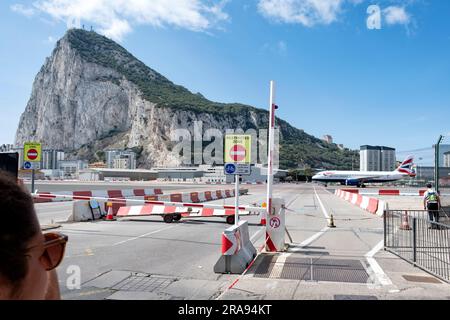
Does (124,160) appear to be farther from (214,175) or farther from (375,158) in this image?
(375,158)

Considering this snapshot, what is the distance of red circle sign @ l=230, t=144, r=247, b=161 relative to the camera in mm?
9555

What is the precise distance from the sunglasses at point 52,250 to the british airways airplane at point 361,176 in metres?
86.9

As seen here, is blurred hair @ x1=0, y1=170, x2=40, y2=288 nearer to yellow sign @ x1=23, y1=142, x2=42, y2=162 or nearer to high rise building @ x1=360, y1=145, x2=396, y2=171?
yellow sign @ x1=23, y1=142, x2=42, y2=162

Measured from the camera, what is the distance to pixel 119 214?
15953mm

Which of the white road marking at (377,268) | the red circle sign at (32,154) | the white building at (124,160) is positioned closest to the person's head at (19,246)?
the white road marking at (377,268)

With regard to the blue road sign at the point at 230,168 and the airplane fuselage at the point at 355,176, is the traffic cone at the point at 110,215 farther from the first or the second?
the airplane fuselage at the point at 355,176

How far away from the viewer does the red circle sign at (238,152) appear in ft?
31.3

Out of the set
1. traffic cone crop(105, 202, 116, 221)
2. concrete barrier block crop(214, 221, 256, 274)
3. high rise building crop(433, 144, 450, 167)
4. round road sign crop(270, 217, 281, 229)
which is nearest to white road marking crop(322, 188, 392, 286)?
round road sign crop(270, 217, 281, 229)
